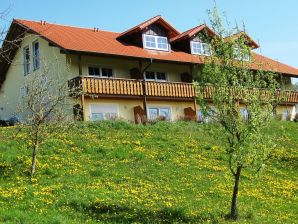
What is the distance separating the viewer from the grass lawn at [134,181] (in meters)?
Result: 14.1

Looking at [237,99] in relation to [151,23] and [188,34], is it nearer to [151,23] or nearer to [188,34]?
[151,23]

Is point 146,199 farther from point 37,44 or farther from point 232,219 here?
point 37,44

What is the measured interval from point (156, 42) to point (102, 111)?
850 centimetres

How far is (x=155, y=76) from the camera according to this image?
38.4 meters

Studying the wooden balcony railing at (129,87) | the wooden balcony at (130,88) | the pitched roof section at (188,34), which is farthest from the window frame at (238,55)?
the pitched roof section at (188,34)

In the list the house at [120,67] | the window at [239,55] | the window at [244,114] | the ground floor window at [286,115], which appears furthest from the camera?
the ground floor window at [286,115]

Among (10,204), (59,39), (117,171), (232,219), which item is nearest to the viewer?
(10,204)

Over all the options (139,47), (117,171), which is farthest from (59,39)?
(117,171)

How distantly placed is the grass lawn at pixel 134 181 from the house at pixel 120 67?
5.14 metres

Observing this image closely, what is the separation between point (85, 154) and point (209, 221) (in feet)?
30.0

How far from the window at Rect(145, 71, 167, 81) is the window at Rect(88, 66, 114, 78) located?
11.0 feet

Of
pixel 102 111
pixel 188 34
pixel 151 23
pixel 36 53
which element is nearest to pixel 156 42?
pixel 151 23

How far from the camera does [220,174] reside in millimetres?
20828

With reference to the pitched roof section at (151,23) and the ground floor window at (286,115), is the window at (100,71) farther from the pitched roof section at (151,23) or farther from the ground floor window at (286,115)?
the ground floor window at (286,115)
